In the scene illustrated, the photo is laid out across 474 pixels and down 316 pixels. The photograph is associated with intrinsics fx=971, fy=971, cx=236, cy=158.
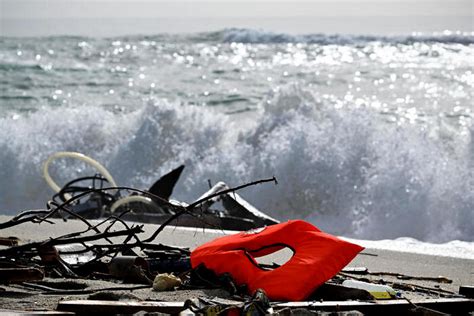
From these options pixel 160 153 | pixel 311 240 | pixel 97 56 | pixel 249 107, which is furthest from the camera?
pixel 97 56

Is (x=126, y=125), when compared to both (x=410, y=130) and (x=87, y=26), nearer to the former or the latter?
(x=410, y=130)

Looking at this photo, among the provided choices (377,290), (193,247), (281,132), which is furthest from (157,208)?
(281,132)

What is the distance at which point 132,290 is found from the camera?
4.21 meters

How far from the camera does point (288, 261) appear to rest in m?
4.07

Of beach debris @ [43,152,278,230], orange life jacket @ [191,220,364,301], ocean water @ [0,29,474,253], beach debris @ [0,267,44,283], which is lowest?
ocean water @ [0,29,474,253]

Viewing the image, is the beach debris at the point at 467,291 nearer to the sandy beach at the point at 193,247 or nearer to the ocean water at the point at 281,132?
the sandy beach at the point at 193,247

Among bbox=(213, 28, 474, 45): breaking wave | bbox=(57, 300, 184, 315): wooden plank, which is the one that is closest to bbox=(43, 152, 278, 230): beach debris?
bbox=(57, 300, 184, 315): wooden plank

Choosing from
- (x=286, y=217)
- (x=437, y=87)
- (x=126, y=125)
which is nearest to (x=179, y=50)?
(x=437, y=87)

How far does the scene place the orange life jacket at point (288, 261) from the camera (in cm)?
397

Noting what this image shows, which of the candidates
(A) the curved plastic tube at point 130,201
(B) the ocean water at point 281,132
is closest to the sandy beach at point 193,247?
(A) the curved plastic tube at point 130,201

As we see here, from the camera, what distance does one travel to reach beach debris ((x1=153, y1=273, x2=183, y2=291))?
4.21 m

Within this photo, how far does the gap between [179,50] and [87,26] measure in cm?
944

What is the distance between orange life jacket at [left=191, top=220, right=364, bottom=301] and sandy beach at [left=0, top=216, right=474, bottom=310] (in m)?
0.14

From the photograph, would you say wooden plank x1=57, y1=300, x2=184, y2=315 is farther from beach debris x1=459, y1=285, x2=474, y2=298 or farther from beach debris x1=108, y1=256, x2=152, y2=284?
beach debris x1=459, y1=285, x2=474, y2=298
